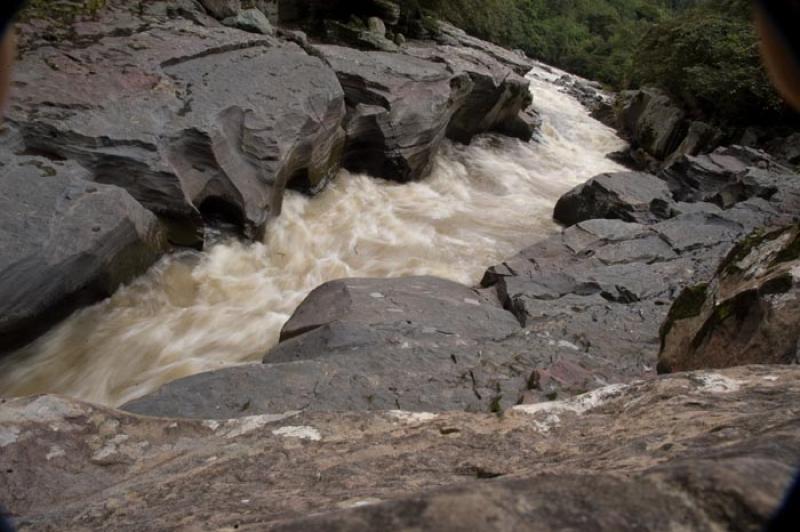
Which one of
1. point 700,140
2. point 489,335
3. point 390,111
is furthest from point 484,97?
point 489,335

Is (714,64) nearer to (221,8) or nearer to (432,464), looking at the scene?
(221,8)

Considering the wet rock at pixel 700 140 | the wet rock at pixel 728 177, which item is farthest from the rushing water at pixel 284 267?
the wet rock at pixel 700 140

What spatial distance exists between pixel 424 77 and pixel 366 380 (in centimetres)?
953

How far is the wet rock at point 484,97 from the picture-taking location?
14.8m

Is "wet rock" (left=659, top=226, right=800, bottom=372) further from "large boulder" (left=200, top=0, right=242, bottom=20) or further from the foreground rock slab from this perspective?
"large boulder" (left=200, top=0, right=242, bottom=20)

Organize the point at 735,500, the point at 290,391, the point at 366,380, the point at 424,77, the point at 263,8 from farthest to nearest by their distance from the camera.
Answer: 1. the point at 263,8
2. the point at 424,77
3. the point at 366,380
4. the point at 290,391
5. the point at 735,500

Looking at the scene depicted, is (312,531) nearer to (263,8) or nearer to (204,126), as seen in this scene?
(204,126)

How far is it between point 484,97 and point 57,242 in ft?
40.2

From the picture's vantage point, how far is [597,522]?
1.08 m

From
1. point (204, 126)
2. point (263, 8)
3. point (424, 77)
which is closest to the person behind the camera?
point (204, 126)

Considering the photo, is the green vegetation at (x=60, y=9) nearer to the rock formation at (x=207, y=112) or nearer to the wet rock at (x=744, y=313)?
the rock formation at (x=207, y=112)

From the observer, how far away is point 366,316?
19.3 feet

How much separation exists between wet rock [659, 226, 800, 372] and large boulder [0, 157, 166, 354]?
5.77m

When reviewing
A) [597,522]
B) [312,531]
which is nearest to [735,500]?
[597,522]
